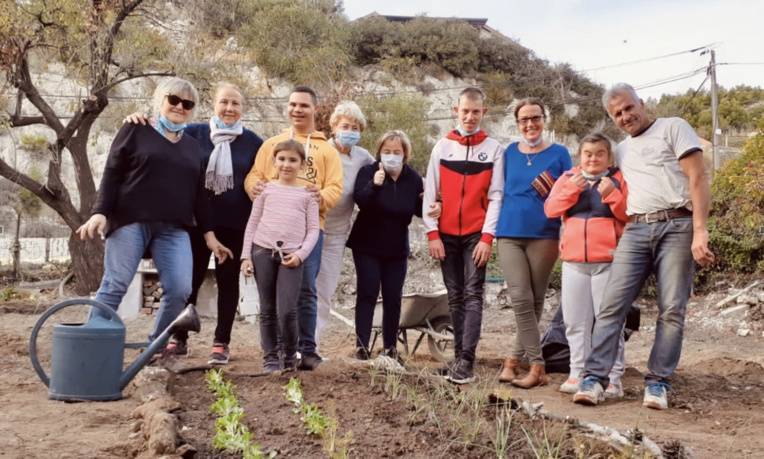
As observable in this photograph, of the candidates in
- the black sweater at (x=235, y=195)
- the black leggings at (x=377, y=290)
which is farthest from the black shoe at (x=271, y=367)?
the black sweater at (x=235, y=195)

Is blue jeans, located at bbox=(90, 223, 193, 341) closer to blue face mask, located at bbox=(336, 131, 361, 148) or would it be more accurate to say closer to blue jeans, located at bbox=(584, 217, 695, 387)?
blue face mask, located at bbox=(336, 131, 361, 148)

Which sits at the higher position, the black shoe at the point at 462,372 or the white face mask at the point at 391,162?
the white face mask at the point at 391,162

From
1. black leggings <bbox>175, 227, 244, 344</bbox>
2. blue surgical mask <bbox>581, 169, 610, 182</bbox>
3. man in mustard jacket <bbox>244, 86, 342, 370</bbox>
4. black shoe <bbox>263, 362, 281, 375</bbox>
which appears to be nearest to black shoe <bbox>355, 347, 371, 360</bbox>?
man in mustard jacket <bbox>244, 86, 342, 370</bbox>

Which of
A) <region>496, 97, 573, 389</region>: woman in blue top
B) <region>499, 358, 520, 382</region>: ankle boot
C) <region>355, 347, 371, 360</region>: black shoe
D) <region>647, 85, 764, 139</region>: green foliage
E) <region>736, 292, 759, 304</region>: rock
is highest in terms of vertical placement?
<region>647, 85, 764, 139</region>: green foliage

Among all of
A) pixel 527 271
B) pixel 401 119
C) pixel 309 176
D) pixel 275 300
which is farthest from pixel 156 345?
pixel 401 119

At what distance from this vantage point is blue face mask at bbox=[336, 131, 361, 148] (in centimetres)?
483

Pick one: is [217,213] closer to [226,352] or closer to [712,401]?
[226,352]

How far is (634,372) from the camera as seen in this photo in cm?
521

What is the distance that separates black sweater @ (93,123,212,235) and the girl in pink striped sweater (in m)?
0.49

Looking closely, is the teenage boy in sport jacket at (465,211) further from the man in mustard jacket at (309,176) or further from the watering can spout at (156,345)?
the watering can spout at (156,345)

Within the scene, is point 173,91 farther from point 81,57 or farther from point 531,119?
point 81,57

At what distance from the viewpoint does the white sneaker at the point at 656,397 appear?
3953 millimetres

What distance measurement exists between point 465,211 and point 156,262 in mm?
2016

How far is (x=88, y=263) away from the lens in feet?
38.1
